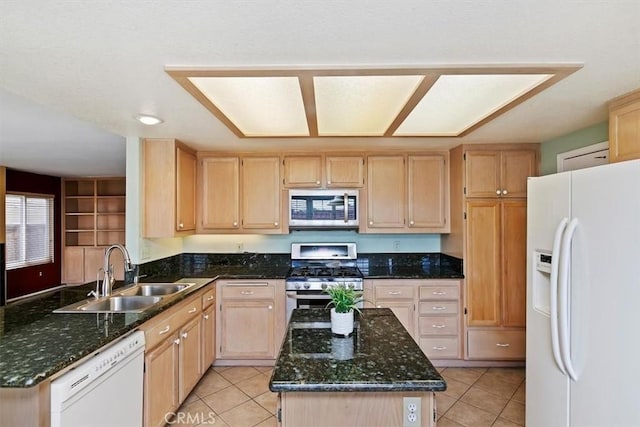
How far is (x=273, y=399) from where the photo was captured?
2.74m

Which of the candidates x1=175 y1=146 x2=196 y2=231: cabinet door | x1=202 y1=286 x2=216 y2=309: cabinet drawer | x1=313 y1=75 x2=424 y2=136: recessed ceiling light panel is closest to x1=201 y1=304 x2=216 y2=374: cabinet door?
x1=202 y1=286 x2=216 y2=309: cabinet drawer

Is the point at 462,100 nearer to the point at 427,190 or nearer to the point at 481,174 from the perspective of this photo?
the point at 481,174

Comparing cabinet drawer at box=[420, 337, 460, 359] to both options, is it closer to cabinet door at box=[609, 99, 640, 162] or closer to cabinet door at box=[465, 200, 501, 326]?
cabinet door at box=[465, 200, 501, 326]

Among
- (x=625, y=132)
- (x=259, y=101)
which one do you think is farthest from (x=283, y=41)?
(x=625, y=132)

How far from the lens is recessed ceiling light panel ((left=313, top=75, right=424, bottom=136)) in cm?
186

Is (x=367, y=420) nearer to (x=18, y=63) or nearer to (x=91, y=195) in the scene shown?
(x=18, y=63)

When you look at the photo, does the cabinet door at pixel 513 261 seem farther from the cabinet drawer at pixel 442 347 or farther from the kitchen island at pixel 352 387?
the kitchen island at pixel 352 387

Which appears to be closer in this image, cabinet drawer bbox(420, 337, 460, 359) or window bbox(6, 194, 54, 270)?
cabinet drawer bbox(420, 337, 460, 359)

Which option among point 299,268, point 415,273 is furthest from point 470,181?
point 299,268

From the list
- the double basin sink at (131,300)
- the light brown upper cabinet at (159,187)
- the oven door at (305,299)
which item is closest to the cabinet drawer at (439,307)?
the oven door at (305,299)

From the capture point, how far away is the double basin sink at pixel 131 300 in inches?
84.7

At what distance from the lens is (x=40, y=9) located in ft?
3.79

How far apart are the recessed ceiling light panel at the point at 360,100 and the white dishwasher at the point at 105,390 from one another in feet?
5.84

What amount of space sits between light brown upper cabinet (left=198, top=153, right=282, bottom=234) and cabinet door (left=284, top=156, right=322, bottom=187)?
4.4 inches
